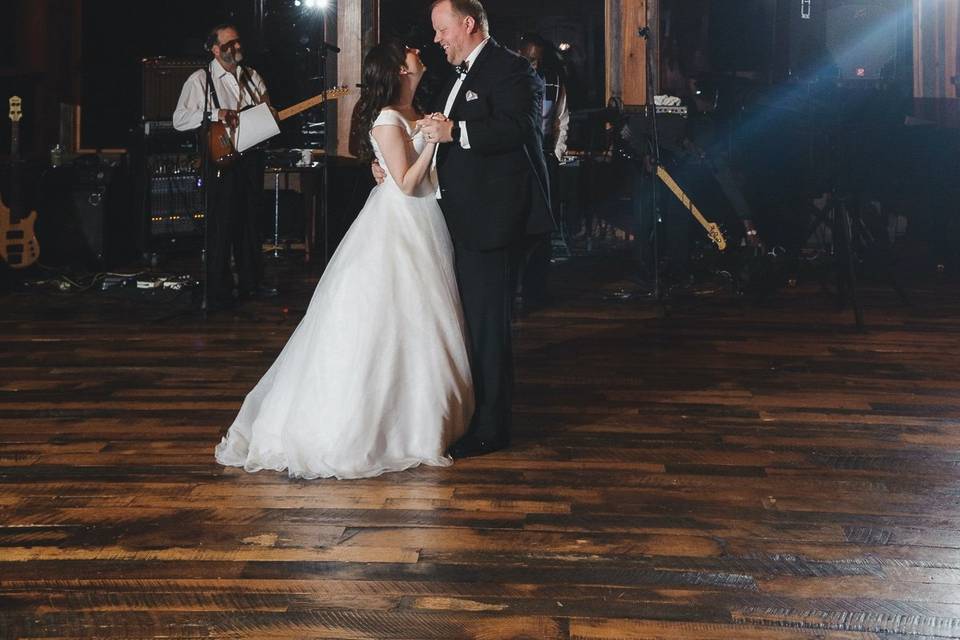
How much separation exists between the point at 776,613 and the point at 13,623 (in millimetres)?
1679

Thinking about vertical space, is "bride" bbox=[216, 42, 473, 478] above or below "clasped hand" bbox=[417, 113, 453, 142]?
below

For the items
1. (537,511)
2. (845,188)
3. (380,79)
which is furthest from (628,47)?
(537,511)

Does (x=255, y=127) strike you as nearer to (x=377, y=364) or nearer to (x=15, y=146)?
(x=15, y=146)

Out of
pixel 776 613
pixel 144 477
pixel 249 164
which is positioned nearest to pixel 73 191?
pixel 249 164

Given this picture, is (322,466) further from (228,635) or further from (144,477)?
(228,635)

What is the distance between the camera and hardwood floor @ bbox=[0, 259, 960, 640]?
268 cm

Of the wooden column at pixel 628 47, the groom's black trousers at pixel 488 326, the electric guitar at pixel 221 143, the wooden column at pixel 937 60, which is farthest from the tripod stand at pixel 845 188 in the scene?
the groom's black trousers at pixel 488 326

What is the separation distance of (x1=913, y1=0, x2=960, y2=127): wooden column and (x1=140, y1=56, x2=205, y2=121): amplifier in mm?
5992

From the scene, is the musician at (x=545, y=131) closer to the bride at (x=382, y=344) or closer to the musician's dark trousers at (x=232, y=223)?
the musician's dark trousers at (x=232, y=223)

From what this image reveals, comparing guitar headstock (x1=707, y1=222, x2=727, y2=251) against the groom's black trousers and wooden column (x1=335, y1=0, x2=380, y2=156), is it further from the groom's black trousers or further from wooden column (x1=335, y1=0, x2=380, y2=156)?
the groom's black trousers

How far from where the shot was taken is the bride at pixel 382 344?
3.82 metres

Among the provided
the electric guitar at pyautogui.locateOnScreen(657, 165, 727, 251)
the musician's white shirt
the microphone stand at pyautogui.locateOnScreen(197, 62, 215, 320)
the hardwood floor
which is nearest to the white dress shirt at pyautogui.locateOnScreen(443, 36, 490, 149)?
the hardwood floor

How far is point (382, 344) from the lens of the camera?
3.85 meters

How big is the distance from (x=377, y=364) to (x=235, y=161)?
11.9 ft
